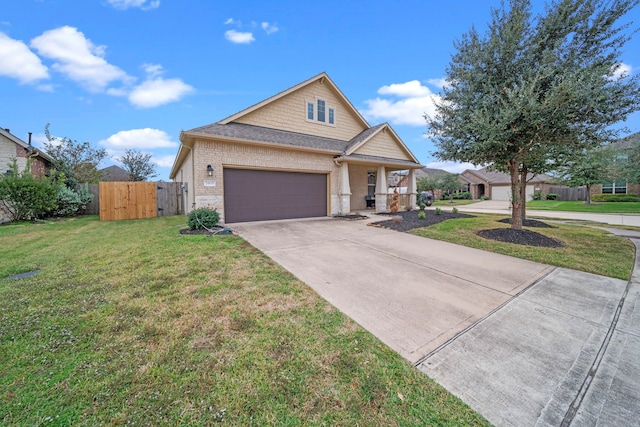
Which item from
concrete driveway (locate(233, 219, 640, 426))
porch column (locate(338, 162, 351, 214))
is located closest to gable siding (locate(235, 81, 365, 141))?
porch column (locate(338, 162, 351, 214))

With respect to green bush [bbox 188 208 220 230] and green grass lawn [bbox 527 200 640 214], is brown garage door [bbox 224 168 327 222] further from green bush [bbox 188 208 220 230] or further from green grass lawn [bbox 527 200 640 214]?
green grass lawn [bbox 527 200 640 214]

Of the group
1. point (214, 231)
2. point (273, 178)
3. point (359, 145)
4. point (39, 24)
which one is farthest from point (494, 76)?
point (39, 24)

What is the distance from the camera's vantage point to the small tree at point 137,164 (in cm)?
2708

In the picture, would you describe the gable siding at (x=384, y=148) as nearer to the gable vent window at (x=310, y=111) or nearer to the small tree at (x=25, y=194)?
the gable vent window at (x=310, y=111)

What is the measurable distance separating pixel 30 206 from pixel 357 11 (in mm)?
16625

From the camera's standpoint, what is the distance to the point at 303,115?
1302cm

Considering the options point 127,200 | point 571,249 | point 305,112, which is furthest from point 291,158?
point 571,249

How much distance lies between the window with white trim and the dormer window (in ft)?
98.8

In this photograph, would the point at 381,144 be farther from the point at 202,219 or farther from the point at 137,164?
the point at 137,164

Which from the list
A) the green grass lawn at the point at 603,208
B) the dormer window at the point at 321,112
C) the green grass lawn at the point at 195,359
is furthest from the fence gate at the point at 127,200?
the green grass lawn at the point at 603,208

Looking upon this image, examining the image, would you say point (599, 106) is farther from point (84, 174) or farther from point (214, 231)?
point (84, 174)

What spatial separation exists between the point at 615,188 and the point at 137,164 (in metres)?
51.8

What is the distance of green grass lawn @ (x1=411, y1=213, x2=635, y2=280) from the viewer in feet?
16.4

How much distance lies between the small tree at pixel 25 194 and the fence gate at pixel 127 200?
207cm
